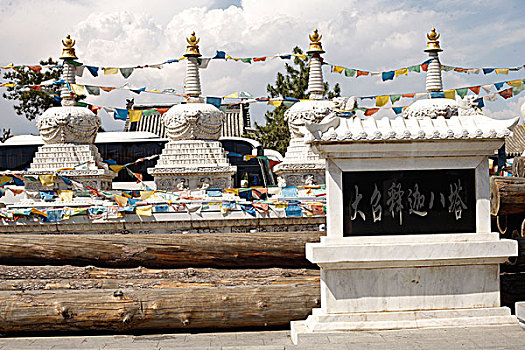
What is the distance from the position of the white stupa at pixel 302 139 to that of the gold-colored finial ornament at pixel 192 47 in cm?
290

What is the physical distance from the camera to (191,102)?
1545 cm

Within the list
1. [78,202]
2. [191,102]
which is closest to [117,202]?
[78,202]

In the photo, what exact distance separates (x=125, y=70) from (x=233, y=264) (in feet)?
33.1

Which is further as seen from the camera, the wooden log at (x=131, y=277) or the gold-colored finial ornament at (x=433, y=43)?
the gold-colored finial ornament at (x=433, y=43)

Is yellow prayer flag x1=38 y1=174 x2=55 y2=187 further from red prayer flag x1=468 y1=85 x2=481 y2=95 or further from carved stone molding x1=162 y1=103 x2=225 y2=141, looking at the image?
red prayer flag x1=468 y1=85 x2=481 y2=95

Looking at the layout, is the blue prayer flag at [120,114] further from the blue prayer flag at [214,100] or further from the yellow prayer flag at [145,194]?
the yellow prayer flag at [145,194]

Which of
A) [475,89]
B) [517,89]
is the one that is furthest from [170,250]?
[517,89]

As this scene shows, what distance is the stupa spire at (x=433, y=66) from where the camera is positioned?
1642 cm

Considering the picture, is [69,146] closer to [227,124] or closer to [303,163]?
[303,163]

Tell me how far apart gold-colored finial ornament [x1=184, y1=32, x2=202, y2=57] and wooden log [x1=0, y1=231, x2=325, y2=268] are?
27.6 feet

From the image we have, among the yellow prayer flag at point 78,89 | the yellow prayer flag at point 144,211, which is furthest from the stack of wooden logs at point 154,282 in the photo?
the yellow prayer flag at point 78,89

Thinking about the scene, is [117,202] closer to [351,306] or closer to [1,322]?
[1,322]

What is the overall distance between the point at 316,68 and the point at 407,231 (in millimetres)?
10440

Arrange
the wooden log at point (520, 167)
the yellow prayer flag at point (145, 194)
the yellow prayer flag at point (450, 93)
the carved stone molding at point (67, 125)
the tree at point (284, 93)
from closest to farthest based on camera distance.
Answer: the wooden log at point (520, 167), the yellow prayer flag at point (145, 194), the carved stone molding at point (67, 125), the yellow prayer flag at point (450, 93), the tree at point (284, 93)
